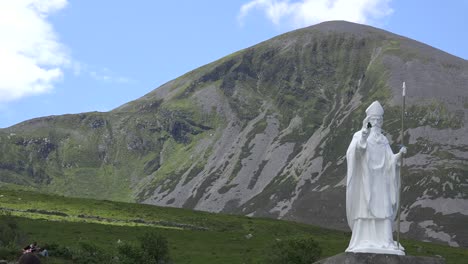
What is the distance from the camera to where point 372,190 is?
99.5 feet

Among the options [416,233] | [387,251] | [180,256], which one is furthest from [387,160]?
[416,233]

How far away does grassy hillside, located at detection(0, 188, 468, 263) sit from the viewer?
266 ft

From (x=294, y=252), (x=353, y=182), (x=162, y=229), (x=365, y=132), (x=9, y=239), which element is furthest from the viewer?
(x=162, y=229)

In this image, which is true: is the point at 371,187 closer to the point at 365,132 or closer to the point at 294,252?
the point at 365,132

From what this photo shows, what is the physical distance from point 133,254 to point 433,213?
482 ft

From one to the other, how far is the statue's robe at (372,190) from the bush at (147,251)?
29.9 m

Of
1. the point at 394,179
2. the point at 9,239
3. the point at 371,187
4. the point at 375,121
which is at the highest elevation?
the point at 375,121

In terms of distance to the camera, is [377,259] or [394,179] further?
[394,179]

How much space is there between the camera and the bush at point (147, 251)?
5761 cm

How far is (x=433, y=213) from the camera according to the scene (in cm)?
19025

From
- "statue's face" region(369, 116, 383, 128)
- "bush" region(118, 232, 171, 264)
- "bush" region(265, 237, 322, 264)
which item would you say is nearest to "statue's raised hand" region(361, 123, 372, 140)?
"statue's face" region(369, 116, 383, 128)

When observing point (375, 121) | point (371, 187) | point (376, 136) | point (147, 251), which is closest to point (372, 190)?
point (371, 187)

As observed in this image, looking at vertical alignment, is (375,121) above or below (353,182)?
above

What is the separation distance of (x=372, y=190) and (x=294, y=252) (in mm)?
33390
